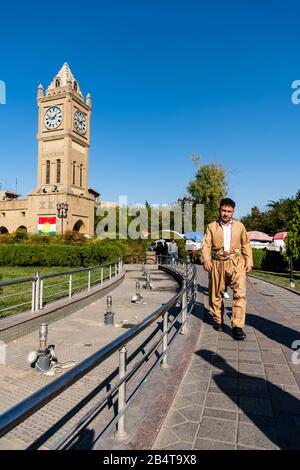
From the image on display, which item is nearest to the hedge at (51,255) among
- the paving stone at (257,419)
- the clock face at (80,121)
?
the paving stone at (257,419)

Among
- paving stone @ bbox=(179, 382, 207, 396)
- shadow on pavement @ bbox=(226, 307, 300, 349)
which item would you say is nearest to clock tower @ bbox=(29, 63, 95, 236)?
shadow on pavement @ bbox=(226, 307, 300, 349)

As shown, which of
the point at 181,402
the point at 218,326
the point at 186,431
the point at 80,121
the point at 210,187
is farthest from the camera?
the point at 80,121

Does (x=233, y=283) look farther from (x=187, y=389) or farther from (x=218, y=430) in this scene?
(x=218, y=430)

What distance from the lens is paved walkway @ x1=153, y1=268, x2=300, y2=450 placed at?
2600 millimetres

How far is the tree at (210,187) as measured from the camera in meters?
42.8

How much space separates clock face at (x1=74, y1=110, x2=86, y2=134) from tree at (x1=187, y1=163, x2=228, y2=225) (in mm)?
20161

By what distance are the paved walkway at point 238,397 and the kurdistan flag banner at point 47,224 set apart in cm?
4187

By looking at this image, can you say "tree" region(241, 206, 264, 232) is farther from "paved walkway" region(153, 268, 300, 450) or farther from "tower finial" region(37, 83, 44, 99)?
"paved walkway" region(153, 268, 300, 450)

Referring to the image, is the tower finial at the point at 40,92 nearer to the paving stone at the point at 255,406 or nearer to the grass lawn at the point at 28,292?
the grass lawn at the point at 28,292

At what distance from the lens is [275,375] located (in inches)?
153

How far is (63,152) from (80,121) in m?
6.44

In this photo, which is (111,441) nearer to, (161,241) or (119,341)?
(119,341)

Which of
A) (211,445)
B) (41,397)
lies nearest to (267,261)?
(211,445)

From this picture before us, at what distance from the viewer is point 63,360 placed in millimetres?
5195
